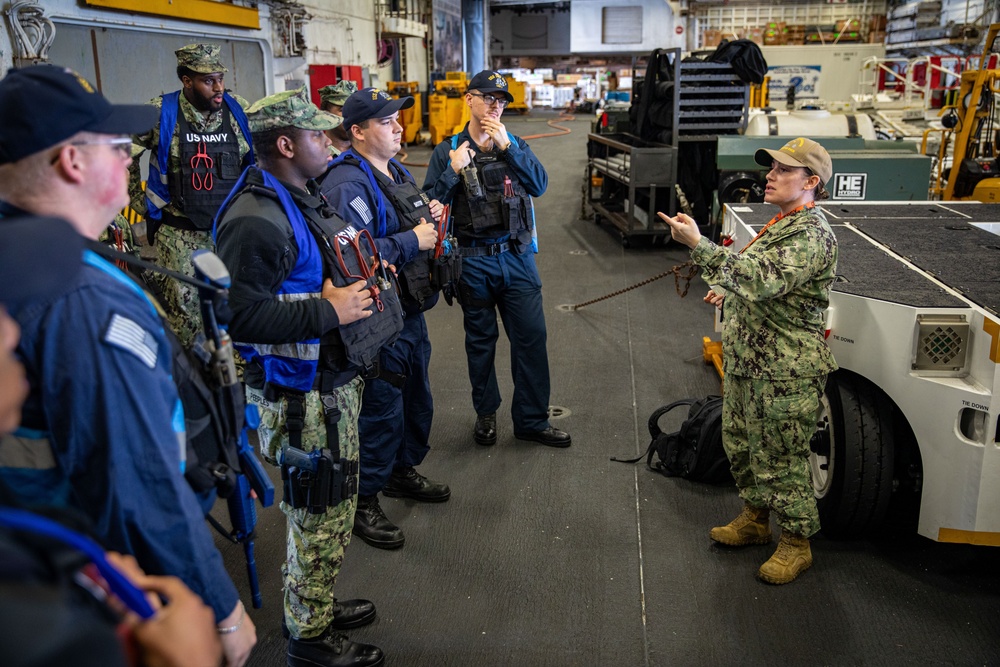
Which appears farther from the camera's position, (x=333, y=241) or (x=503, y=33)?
(x=503, y=33)

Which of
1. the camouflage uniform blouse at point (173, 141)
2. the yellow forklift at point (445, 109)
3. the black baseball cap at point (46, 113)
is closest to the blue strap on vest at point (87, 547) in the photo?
the black baseball cap at point (46, 113)

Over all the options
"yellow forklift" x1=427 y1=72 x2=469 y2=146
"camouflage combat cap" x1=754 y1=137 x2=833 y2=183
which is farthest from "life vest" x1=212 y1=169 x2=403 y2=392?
"yellow forklift" x1=427 y1=72 x2=469 y2=146

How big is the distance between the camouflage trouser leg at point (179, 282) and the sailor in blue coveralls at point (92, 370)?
3267 mm

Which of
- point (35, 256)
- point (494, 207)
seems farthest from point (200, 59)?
point (35, 256)

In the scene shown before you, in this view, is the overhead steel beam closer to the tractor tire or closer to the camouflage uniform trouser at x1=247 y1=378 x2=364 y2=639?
the camouflage uniform trouser at x1=247 y1=378 x2=364 y2=639

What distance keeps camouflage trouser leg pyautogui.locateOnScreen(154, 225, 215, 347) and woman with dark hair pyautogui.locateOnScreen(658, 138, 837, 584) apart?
2.89m

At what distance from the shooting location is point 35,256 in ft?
4.06

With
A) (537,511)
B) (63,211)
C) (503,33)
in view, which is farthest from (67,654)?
(503,33)

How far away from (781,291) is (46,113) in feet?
8.01

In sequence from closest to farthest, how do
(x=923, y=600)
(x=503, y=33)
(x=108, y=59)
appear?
(x=923, y=600)
(x=108, y=59)
(x=503, y=33)

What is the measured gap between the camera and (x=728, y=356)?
3.36 metres

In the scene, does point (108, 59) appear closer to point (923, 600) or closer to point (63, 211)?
point (63, 211)

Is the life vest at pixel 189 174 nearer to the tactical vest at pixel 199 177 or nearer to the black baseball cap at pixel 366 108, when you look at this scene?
the tactical vest at pixel 199 177

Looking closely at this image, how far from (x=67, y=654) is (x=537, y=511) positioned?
320 centimetres
